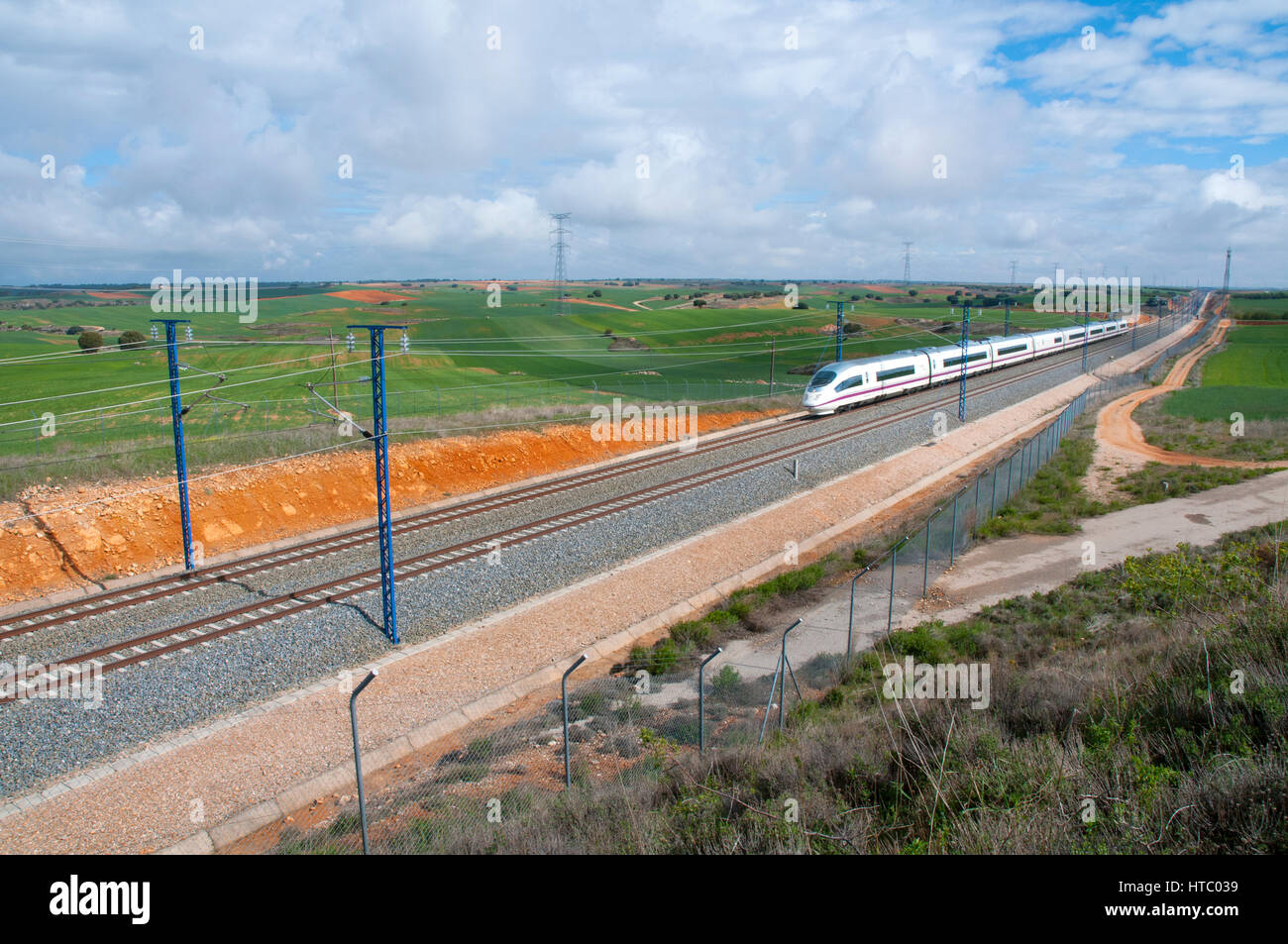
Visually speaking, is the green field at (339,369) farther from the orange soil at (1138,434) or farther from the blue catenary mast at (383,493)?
the orange soil at (1138,434)

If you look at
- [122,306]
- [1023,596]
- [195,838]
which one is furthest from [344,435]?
[122,306]

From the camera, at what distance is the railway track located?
15.3 meters

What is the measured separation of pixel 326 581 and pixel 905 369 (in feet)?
122

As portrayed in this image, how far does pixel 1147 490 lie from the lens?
26.4 metres

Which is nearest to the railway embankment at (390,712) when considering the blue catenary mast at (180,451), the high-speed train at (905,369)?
the blue catenary mast at (180,451)

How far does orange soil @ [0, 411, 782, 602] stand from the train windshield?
15179 mm

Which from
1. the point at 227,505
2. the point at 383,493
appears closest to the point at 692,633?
the point at 383,493

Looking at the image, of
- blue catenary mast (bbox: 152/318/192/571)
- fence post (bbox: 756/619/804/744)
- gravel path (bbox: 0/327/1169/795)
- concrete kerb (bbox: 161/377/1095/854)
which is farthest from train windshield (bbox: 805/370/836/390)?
fence post (bbox: 756/619/804/744)

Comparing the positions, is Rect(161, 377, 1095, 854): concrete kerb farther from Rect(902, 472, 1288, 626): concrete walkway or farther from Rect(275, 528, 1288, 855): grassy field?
Rect(902, 472, 1288, 626): concrete walkway

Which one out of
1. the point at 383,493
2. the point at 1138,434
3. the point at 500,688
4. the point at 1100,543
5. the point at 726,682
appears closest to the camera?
the point at 726,682

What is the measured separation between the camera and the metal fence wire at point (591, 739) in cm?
915

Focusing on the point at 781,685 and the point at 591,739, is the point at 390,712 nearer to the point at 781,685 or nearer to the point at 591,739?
the point at 591,739

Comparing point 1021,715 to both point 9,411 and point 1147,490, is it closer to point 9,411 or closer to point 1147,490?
point 1147,490

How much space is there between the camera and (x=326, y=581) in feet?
62.3
